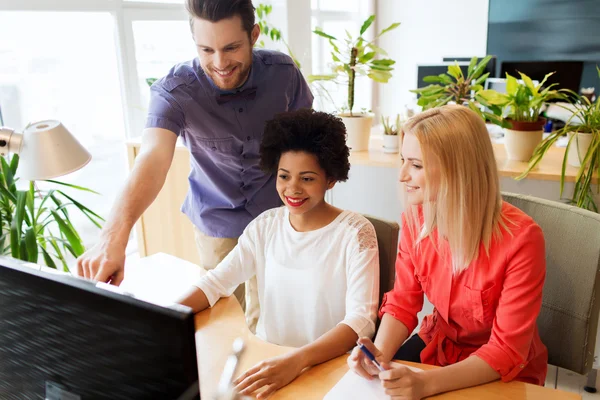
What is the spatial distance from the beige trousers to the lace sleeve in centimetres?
45

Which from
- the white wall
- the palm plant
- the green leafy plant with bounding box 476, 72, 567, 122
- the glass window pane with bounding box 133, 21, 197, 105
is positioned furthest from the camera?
the white wall

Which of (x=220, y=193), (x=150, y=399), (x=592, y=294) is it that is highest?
(x=150, y=399)

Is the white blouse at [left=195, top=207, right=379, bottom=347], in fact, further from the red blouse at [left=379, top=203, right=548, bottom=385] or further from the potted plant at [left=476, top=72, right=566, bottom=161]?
the potted plant at [left=476, top=72, right=566, bottom=161]

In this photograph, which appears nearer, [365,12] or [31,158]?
[31,158]

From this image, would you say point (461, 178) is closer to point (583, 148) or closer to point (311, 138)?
point (311, 138)

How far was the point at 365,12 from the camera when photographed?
230 inches

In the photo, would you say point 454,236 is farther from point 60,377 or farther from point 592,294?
point 60,377

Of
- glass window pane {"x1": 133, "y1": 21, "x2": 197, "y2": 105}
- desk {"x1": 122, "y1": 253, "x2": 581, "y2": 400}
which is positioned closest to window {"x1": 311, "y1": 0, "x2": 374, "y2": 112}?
glass window pane {"x1": 133, "y1": 21, "x2": 197, "y2": 105}

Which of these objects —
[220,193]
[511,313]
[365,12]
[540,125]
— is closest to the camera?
[511,313]

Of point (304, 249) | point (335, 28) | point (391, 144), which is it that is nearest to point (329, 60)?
point (335, 28)

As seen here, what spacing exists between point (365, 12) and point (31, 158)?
17.2ft

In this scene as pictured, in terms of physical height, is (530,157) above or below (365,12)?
below

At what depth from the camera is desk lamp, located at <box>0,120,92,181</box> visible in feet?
3.77

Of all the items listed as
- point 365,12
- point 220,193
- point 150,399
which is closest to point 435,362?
point 220,193
